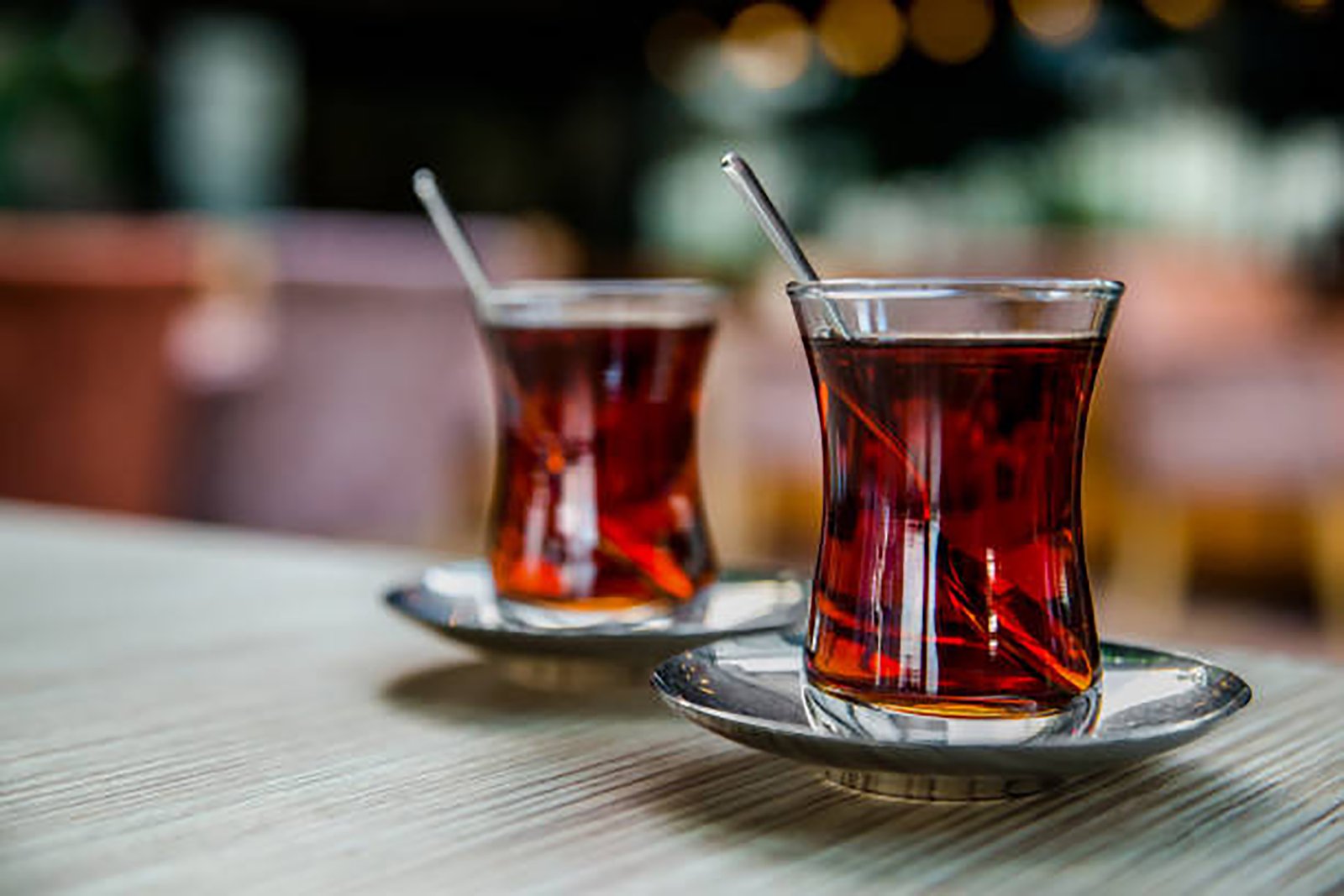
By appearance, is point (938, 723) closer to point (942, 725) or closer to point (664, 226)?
point (942, 725)

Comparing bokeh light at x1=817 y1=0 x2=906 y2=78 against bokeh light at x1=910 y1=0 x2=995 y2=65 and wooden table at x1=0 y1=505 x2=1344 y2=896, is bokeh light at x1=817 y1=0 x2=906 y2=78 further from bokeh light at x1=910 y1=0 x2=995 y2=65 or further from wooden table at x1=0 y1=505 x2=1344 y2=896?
wooden table at x1=0 y1=505 x2=1344 y2=896

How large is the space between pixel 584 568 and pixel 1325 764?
0.99 ft

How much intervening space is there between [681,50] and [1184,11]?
82.1 inches

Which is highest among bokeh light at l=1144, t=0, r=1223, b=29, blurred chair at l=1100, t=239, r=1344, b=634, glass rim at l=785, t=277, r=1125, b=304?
bokeh light at l=1144, t=0, r=1223, b=29

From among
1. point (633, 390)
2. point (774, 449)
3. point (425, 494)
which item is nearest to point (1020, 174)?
point (774, 449)

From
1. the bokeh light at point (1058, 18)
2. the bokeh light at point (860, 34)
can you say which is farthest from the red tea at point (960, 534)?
the bokeh light at point (860, 34)

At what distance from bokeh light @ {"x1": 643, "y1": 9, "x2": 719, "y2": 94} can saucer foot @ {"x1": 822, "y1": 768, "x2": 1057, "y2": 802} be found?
5.74 metres

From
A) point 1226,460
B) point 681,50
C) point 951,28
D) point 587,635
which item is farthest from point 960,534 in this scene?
point 681,50

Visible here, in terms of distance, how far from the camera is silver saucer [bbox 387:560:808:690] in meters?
0.64

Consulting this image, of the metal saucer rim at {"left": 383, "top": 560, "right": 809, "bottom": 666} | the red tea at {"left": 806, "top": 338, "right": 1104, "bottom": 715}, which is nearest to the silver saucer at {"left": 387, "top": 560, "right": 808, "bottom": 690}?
the metal saucer rim at {"left": 383, "top": 560, "right": 809, "bottom": 666}

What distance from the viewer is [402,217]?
7305 millimetres

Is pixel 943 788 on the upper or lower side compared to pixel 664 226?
lower

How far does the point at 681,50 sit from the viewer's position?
623 cm

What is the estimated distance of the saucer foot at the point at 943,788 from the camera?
50cm
